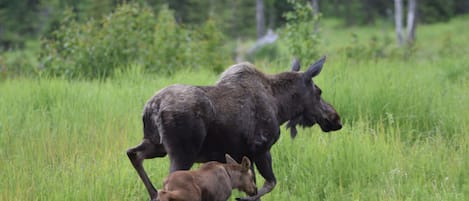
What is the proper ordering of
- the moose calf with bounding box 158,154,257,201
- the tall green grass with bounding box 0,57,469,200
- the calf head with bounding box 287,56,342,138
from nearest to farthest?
1. the moose calf with bounding box 158,154,257,201
2. the calf head with bounding box 287,56,342,138
3. the tall green grass with bounding box 0,57,469,200

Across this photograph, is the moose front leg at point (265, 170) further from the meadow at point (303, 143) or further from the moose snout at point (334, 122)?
the meadow at point (303, 143)

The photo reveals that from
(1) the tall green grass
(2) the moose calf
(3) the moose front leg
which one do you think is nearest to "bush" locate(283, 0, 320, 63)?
(1) the tall green grass

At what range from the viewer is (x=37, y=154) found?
281 inches

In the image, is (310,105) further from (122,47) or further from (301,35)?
(122,47)

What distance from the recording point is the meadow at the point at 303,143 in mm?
6492

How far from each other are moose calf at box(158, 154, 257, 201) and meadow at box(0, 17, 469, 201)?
1.51 metres

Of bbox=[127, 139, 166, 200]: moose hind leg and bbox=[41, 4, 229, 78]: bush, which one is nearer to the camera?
bbox=[127, 139, 166, 200]: moose hind leg

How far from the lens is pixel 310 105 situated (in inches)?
237

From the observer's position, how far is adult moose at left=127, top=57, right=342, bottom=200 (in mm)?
4848

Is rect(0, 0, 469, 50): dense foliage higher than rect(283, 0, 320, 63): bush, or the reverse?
rect(283, 0, 320, 63): bush

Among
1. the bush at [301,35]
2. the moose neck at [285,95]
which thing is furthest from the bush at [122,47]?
the moose neck at [285,95]

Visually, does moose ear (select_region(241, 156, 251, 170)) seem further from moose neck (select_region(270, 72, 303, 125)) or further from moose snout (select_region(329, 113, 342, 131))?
moose snout (select_region(329, 113, 342, 131))

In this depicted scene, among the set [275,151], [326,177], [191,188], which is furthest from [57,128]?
[191,188]

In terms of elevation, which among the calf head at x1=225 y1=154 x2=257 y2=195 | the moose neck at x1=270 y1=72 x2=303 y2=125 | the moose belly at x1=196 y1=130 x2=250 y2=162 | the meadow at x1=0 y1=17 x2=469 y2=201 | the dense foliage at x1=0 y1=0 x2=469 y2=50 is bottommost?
the dense foliage at x1=0 y1=0 x2=469 y2=50
